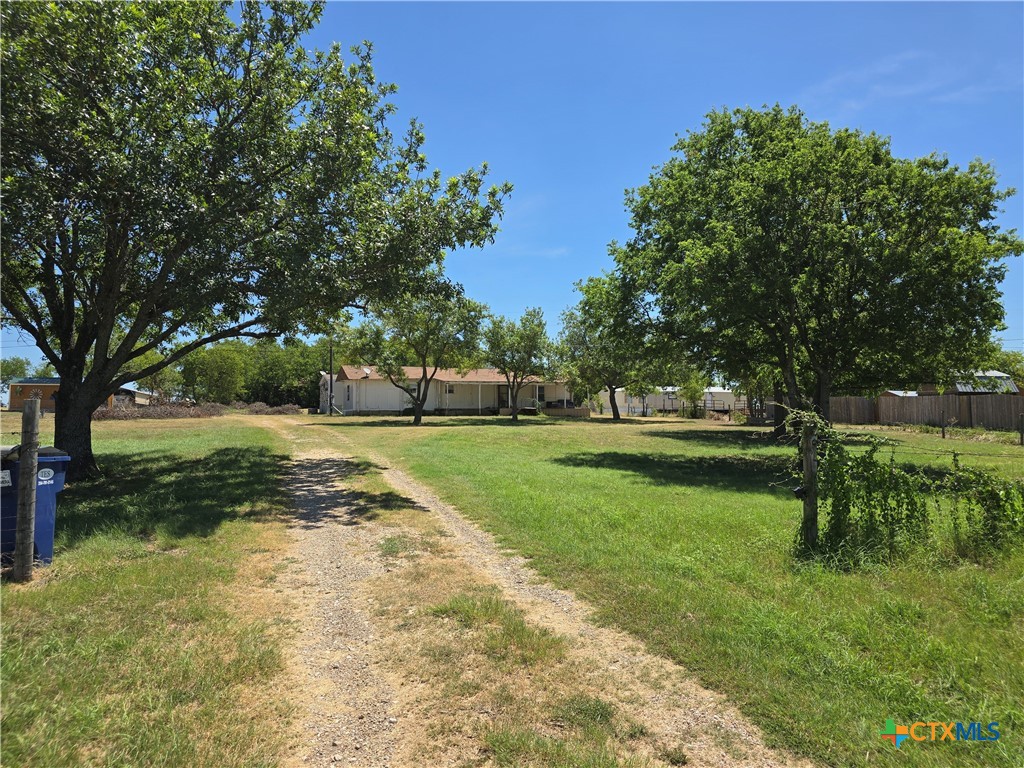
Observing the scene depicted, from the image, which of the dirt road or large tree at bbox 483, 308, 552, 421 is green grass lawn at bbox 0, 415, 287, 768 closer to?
the dirt road

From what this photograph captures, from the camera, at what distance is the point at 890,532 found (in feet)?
18.2

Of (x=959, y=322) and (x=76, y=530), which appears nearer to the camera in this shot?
(x=76, y=530)

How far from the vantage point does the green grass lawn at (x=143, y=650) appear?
2705 mm

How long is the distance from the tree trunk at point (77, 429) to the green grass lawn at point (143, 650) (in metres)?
4.06

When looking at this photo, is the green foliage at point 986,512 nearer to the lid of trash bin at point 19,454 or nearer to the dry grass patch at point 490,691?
the dry grass patch at point 490,691

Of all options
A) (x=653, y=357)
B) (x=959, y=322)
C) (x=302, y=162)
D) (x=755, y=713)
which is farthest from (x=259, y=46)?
(x=959, y=322)

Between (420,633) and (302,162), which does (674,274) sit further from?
(420,633)

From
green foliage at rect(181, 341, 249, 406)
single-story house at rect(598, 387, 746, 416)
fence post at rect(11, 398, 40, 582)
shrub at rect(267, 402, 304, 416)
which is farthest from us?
single-story house at rect(598, 387, 746, 416)

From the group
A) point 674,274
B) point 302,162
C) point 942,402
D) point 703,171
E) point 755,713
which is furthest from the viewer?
point 942,402

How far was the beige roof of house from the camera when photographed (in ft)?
151

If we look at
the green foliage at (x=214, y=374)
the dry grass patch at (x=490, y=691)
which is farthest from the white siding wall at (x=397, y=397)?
the dry grass patch at (x=490, y=691)

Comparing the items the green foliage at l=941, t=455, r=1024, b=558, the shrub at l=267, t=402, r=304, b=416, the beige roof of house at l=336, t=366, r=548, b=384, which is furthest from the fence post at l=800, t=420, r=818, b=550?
the shrub at l=267, t=402, r=304, b=416

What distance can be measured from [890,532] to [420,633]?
Result: 15.5 feet

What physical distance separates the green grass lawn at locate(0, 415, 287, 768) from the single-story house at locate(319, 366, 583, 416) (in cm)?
3695
